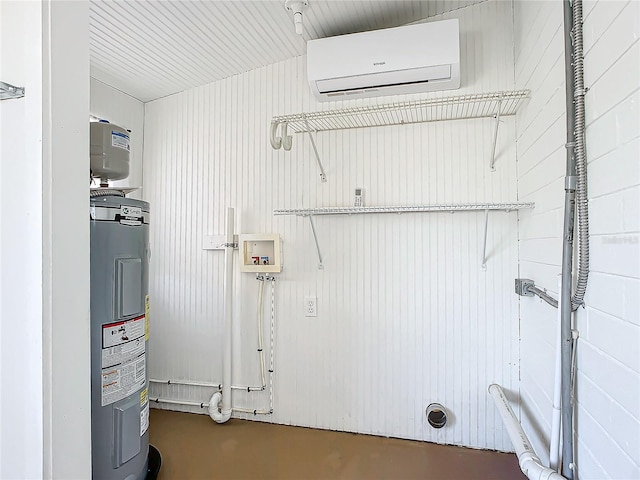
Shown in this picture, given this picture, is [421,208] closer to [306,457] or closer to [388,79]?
[388,79]

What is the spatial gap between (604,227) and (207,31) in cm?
211

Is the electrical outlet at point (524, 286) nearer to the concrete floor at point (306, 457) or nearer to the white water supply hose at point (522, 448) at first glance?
the white water supply hose at point (522, 448)

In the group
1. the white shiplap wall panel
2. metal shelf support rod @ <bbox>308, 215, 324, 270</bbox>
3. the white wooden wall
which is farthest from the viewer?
metal shelf support rod @ <bbox>308, 215, 324, 270</bbox>

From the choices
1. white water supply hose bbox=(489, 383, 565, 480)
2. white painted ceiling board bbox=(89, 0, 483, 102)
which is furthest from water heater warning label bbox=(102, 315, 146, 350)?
white water supply hose bbox=(489, 383, 565, 480)

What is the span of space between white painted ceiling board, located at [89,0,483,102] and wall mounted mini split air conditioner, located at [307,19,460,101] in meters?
0.17

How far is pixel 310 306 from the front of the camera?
241 centimetres

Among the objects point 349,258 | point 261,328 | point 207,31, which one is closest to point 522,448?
point 349,258

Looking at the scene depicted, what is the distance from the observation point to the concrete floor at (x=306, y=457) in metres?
1.94

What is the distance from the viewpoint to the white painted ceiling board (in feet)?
6.21

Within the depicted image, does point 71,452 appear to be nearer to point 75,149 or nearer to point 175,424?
point 75,149

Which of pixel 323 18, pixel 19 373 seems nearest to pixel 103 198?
pixel 19 373

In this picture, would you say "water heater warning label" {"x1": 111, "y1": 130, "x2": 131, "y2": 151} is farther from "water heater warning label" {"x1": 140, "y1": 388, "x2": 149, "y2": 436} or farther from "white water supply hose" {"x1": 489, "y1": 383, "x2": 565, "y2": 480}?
"white water supply hose" {"x1": 489, "y1": 383, "x2": 565, "y2": 480}

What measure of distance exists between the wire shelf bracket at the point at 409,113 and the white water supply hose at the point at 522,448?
1263 mm

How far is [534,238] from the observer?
5.91 feet
